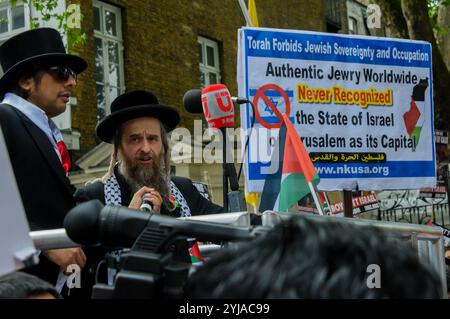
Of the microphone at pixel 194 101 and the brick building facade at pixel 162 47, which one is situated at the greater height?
the brick building facade at pixel 162 47

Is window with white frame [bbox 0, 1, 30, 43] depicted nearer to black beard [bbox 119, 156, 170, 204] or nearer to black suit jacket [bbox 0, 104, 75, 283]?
black beard [bbox 119, 156, 170, 204]

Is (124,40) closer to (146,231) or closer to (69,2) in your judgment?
(69,2)

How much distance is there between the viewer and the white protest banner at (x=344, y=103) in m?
4.95

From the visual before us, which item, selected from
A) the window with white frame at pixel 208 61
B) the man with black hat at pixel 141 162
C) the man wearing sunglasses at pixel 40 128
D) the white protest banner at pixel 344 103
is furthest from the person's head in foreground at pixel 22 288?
the window with white frame at pixel 208 61

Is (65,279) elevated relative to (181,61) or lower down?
lower down

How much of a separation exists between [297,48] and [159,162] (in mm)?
2136

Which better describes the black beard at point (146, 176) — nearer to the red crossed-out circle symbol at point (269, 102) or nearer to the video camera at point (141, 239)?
the red crossed-out circle symbol at point (269, 102)

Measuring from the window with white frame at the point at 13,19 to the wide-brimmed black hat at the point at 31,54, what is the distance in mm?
9649

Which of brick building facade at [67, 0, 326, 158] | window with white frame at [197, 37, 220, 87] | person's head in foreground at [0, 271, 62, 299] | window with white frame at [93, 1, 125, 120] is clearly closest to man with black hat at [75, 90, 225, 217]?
person's head in foreground at [0, 271, 62, 299]

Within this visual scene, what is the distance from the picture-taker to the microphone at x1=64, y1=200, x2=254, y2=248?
3.60 feet

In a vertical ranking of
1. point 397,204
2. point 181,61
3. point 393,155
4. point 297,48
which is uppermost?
point 181,61

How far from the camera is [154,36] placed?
573 inches
